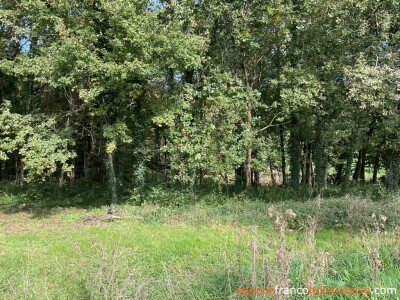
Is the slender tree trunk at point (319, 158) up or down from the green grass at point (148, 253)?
up

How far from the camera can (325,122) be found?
1412cm

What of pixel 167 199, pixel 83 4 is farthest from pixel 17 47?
pixel 167 199

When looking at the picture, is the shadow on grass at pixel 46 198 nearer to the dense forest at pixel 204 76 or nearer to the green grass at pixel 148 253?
the green grass at pixel 148 253

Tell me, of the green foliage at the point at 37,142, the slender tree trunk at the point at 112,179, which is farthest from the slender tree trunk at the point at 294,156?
the green foliage at the point at 37,142

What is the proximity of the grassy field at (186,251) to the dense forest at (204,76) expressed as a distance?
197cm

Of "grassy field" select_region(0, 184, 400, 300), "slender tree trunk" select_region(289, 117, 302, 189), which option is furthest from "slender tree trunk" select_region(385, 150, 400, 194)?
"grassy field" select_region(0, 184, 400, 300)

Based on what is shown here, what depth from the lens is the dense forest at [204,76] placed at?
10.6 meters

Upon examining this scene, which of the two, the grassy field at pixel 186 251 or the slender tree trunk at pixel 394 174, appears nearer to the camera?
the grassy field at pixel 186 251

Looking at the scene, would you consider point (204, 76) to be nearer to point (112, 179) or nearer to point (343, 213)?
point (112, 179)

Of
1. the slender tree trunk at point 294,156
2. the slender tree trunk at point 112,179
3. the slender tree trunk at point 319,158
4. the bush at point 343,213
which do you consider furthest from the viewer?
the slender tree trunk at point 294,156

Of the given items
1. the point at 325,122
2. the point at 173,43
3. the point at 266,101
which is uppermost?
the point at 173,43

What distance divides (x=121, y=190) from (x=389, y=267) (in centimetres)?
1276

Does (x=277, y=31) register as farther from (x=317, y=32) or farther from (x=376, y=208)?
(x=376, y=208)

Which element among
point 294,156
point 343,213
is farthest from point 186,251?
point 294,156
